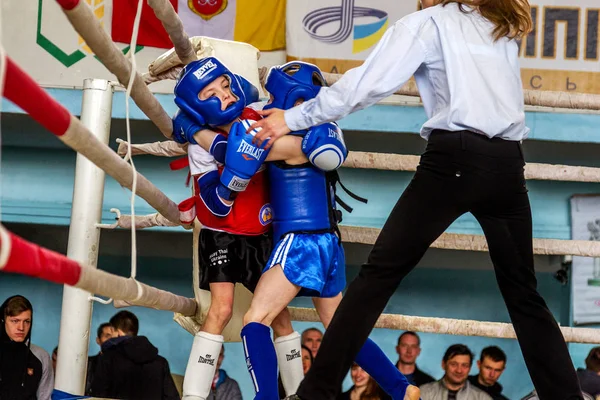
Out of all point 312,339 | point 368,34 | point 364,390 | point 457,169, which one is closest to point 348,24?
point 368,34

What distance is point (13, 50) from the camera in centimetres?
457

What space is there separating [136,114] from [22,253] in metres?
3.44

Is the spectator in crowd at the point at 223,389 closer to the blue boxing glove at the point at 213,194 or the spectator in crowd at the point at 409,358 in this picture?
the spectator in crowd at the point at 409,358

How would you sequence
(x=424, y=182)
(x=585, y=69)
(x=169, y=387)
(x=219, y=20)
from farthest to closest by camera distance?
(x=219, y=20)
(x=585, y=69)
(x=169, y=387)
(x=424, y=182)

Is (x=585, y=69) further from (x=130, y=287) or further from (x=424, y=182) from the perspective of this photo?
(x=130, y=287)

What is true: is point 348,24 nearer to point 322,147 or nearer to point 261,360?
point 322,147

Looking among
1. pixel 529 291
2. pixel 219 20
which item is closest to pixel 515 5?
pixel 529 291

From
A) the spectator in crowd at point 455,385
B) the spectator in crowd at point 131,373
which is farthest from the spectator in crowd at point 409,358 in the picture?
the spectator in crowd at point 131,373

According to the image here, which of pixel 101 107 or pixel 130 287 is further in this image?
pixel 101 107

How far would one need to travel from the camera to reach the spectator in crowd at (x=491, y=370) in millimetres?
3971

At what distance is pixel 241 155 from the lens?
2131 mm

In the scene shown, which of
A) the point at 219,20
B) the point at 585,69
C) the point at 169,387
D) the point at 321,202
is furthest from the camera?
the point at 219,20

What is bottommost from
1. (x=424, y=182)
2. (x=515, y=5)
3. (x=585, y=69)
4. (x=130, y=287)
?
(x=130, y=287)

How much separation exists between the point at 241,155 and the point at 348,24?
8.14 feet
